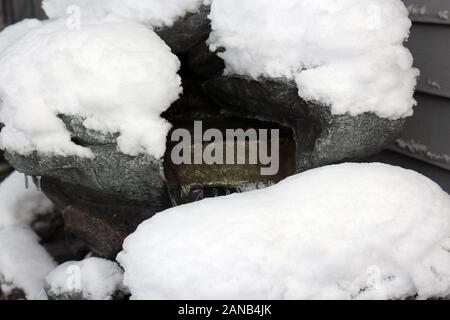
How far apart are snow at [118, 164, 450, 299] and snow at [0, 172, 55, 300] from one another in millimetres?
999

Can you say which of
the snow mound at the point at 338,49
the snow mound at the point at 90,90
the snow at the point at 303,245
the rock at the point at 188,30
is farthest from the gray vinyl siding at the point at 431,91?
the snow mound at the point at 90,90

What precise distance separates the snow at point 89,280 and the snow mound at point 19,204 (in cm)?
75

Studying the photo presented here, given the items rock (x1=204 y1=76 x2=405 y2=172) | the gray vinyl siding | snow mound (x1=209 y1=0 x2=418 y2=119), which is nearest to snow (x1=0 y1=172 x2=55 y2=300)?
rock (x1=204 y1=76 x2=405 y2=172)

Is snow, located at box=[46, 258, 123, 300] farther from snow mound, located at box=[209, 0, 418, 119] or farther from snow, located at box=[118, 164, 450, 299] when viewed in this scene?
snow mound, located at box=[209, 0, 418, 119]

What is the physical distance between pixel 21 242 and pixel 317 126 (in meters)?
1.60

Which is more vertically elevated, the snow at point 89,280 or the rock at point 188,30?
the rock at point 188,30

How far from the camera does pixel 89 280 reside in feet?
7.11

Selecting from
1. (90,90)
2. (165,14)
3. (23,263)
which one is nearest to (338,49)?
(165,14)

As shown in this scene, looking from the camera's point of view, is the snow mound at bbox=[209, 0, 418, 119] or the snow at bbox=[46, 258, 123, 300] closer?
the snow mound at bbox=[209, 0, 418, 119]

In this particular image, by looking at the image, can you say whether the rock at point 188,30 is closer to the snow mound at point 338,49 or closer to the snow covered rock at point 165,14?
the snow covered rock at point 165,14

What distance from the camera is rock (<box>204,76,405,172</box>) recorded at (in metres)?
2.05

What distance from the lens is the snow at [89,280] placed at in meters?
2.14

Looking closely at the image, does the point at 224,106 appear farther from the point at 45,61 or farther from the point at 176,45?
the point at 45,61

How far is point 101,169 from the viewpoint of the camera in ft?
6.89
